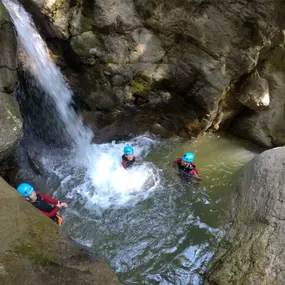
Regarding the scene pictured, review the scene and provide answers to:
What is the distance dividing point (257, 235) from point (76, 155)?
4676 mm

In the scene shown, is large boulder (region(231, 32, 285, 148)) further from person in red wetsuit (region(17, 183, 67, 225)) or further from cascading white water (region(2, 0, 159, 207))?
person in red wetsuit (region(17, 183, 67, 225))

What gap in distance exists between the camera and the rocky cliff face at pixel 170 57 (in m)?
6.79

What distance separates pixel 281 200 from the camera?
4707 millimetres

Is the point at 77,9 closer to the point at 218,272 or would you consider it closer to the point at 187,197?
the point at 187,197

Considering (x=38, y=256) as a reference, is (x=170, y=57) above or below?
above

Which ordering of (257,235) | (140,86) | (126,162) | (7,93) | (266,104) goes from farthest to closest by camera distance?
(266,104), (140,86), (126,162), (7,93), (257,235)

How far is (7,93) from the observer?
5191 mm

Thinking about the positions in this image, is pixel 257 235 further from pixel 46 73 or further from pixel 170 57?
pixel 46 73

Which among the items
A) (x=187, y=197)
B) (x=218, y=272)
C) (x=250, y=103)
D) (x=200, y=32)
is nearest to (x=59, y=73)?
(x=200, y=32)

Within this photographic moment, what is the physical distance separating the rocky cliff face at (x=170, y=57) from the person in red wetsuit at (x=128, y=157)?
128 centimetres

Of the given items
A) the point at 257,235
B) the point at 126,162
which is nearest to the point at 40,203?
the point at 126,162

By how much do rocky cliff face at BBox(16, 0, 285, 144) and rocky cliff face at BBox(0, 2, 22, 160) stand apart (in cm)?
175

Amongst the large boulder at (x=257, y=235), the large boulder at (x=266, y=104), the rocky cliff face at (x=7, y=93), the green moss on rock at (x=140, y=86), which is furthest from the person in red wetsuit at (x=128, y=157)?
Result: the large boulder at (x=266, y=104)

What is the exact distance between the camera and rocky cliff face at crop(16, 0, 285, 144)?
6789 millimetres
